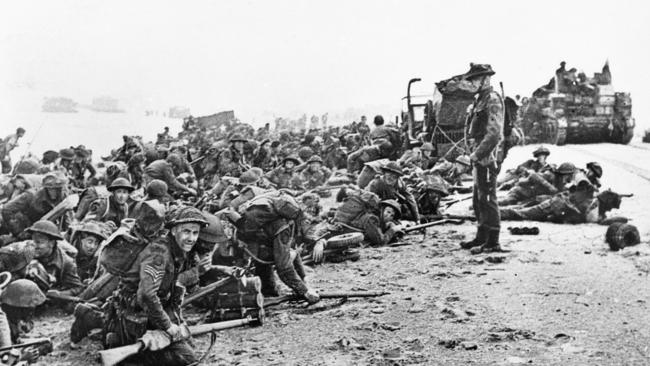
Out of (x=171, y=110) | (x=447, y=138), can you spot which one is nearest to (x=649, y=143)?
(x=447, y=138)

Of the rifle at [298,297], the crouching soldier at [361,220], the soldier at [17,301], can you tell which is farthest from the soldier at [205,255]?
the crouching soldier at [361,220]

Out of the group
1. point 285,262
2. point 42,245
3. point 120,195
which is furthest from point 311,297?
point 120,195

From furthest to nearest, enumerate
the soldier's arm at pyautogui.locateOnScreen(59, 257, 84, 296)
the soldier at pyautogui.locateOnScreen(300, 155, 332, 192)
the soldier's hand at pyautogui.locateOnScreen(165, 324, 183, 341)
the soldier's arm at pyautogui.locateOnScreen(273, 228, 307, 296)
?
the soldier at pyautogui.locateOnScreen(300, 155, 332, 192)
the soldier's arm at pyautogui.locateOnScreen(59, 257, 84, 296)
the soldier's arm at pyautogui.locateOnScreen(273, 228, 307, 296)
the soldier's hand at pyautogui.locateOnScreen(165, 324, 183, 341)

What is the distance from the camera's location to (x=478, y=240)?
23.8ft

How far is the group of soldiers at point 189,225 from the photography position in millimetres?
3902

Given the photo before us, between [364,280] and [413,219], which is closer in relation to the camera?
[364,280]

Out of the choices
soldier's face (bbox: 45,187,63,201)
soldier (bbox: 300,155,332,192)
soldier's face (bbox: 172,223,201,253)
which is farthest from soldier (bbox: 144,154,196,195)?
soldier's face (bbox: 172,223,201,253)

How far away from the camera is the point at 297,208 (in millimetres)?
5145

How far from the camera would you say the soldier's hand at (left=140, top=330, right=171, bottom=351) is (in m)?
3.74

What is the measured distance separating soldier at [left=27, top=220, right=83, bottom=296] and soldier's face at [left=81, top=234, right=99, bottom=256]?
252 millimetres

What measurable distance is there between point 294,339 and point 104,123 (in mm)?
35420

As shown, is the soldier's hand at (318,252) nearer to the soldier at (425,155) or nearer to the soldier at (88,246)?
the soldier at (88,246)

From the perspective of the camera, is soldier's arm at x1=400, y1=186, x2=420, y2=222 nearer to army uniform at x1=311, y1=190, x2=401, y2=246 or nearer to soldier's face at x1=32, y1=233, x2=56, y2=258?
army uniform at x1=311, y1=190, x2=401, y2=246

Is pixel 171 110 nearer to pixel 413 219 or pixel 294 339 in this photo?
pixel 413 219
